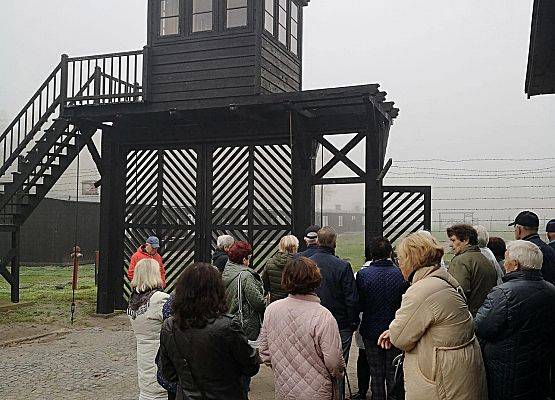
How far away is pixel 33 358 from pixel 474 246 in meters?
6.14

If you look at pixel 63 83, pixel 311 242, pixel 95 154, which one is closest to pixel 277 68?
pixel 95 154

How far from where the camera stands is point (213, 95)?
417 inches

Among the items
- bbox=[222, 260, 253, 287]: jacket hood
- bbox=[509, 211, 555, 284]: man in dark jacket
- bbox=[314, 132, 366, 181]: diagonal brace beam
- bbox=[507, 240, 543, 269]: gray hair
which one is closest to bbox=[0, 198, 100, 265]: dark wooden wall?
bbox=[314, 132, 366, 181]: diagonal brace beam

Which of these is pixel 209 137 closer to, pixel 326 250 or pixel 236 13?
pixel 236 13

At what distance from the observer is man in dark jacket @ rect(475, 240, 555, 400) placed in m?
3.61

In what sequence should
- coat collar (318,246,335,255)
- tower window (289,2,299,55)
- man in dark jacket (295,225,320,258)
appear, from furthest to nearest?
1. tower window (289,2,299,55)
2. man in dark jacket (295,225,320,258)
3. coat collar (318,246,335,255)

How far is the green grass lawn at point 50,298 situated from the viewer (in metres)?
11.6

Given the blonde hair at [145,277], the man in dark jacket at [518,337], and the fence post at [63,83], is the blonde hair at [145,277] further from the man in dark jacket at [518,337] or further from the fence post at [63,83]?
the fence post at [63,83]

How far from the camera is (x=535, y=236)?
536 cm

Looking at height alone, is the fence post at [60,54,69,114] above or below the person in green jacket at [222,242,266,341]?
above

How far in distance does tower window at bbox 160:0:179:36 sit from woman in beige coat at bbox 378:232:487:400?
8.94 meters

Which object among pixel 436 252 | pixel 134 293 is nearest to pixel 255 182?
pixel 134 293

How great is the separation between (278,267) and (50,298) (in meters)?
9.96

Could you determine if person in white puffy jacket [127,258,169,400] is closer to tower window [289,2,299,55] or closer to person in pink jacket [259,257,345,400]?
person in pink jacket [259,257,345,400]
